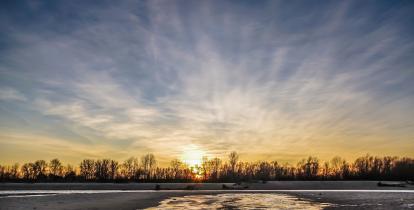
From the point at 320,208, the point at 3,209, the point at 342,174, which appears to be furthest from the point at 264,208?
the point at 342,174

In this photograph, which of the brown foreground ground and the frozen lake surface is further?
the brown foreground ground

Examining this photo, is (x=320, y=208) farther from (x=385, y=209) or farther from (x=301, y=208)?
(x=385, y=209)

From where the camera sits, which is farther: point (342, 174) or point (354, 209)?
point (342, 174)

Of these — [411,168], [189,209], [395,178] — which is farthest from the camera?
[411,168]

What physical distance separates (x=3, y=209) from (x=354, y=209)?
3077cm

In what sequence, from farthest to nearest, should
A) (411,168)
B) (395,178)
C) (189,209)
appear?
(411,168) → (395,178) → (189,209)

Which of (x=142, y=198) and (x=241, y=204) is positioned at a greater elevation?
(x=241, y=204)

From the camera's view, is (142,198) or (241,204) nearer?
(241,204)

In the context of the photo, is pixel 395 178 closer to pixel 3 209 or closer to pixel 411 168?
pixel 411 168

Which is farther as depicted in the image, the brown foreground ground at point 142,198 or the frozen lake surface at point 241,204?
the brown foreground ground at point 142,198

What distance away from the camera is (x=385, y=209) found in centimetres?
3328

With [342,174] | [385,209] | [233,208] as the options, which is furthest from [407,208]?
[342,174]

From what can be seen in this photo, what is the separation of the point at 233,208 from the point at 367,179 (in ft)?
522

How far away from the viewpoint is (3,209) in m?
33.5
